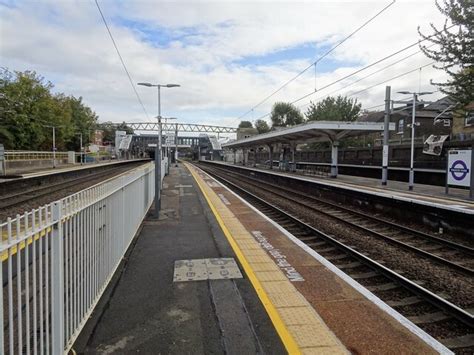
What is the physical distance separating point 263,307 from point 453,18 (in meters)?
16.8

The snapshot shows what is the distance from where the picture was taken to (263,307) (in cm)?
483

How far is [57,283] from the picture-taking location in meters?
3.25

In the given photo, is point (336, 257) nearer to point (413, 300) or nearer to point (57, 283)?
point (413, 300)

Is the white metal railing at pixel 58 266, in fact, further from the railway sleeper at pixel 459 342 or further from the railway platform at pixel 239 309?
the railway sleeper at pixel 459 342

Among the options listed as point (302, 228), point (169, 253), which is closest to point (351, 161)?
point (302, 228)

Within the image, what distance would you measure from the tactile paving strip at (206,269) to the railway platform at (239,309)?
2 cm

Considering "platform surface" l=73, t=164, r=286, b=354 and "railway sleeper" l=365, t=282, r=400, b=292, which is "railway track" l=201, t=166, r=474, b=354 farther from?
"platform surface" l=73, t=164, r=286, b=354

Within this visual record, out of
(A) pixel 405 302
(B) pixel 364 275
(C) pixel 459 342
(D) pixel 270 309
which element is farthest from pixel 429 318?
(D) pixel 270 309

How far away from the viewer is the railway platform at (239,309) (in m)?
3.90

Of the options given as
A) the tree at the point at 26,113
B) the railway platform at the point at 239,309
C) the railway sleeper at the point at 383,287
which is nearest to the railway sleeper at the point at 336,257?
the railway platform at the point at 239,309

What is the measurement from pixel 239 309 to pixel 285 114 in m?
109

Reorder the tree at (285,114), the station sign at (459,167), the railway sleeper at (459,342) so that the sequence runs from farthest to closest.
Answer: the tree at (285,114), the station sign at (459,167), the railway sleeper at (459,342)

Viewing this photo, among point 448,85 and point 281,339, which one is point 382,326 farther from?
point 448,85

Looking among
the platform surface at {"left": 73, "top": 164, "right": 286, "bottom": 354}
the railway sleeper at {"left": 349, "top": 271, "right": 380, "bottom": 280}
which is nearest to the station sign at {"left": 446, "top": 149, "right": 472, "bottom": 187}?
the railway sleeper at {"left": 349, "top": 271, "right": 380, "bottom": 280}
